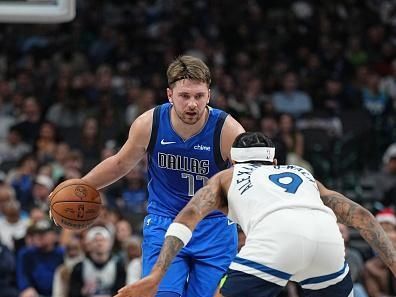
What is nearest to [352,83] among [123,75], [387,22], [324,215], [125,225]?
[387,22]

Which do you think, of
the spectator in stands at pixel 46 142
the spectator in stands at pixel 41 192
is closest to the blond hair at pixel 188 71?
the spectator in stands at pixel 41 192

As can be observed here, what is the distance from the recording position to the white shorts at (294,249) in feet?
18.9

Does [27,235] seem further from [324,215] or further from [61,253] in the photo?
[324,215]

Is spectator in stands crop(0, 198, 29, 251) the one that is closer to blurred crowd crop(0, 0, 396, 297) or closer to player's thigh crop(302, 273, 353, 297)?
blurred crowd crop(0, 0, 396, 297)

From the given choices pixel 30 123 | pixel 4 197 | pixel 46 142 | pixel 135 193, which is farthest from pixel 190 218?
pixel 30 123

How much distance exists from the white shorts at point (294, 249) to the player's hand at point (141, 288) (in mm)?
540

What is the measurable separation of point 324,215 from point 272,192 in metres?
0.35

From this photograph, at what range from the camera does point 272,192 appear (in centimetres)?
596

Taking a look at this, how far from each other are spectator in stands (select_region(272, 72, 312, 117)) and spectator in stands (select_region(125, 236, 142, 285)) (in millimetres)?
5162

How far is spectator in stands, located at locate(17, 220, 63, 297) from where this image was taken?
11.8m

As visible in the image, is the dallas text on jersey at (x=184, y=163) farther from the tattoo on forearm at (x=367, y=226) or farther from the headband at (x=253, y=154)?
the tattoo on forearm at (x=367, y=226)

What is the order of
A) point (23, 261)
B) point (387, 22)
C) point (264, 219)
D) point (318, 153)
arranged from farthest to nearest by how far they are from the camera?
1. point (387, 22)
2. point (318, 153)
3. point (23, 261)
4. point (264, 219)

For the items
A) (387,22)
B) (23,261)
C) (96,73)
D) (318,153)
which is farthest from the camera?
(387,22)

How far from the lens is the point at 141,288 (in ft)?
18.5
